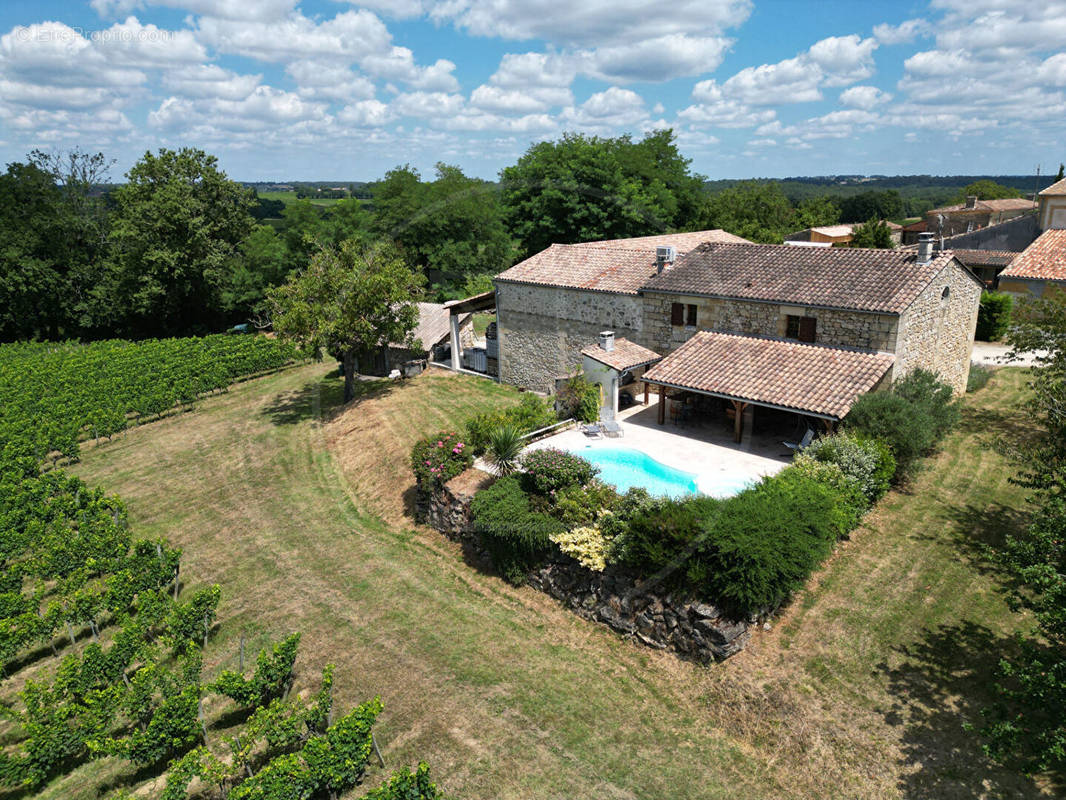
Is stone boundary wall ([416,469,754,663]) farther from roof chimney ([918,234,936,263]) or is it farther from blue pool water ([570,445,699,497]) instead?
roof chimney ([918,234,936,263])

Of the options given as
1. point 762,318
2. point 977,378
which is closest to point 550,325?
point 762,318

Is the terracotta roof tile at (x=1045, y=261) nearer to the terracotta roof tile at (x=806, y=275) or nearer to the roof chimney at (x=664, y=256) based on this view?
the terracotta roof tile at (x=806, y=275)

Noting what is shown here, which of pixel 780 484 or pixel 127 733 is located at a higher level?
pixel 780 484

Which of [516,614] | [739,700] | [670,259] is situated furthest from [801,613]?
[670,259]

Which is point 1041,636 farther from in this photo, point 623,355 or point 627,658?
point 623,355

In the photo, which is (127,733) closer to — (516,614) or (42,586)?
(42,586)
